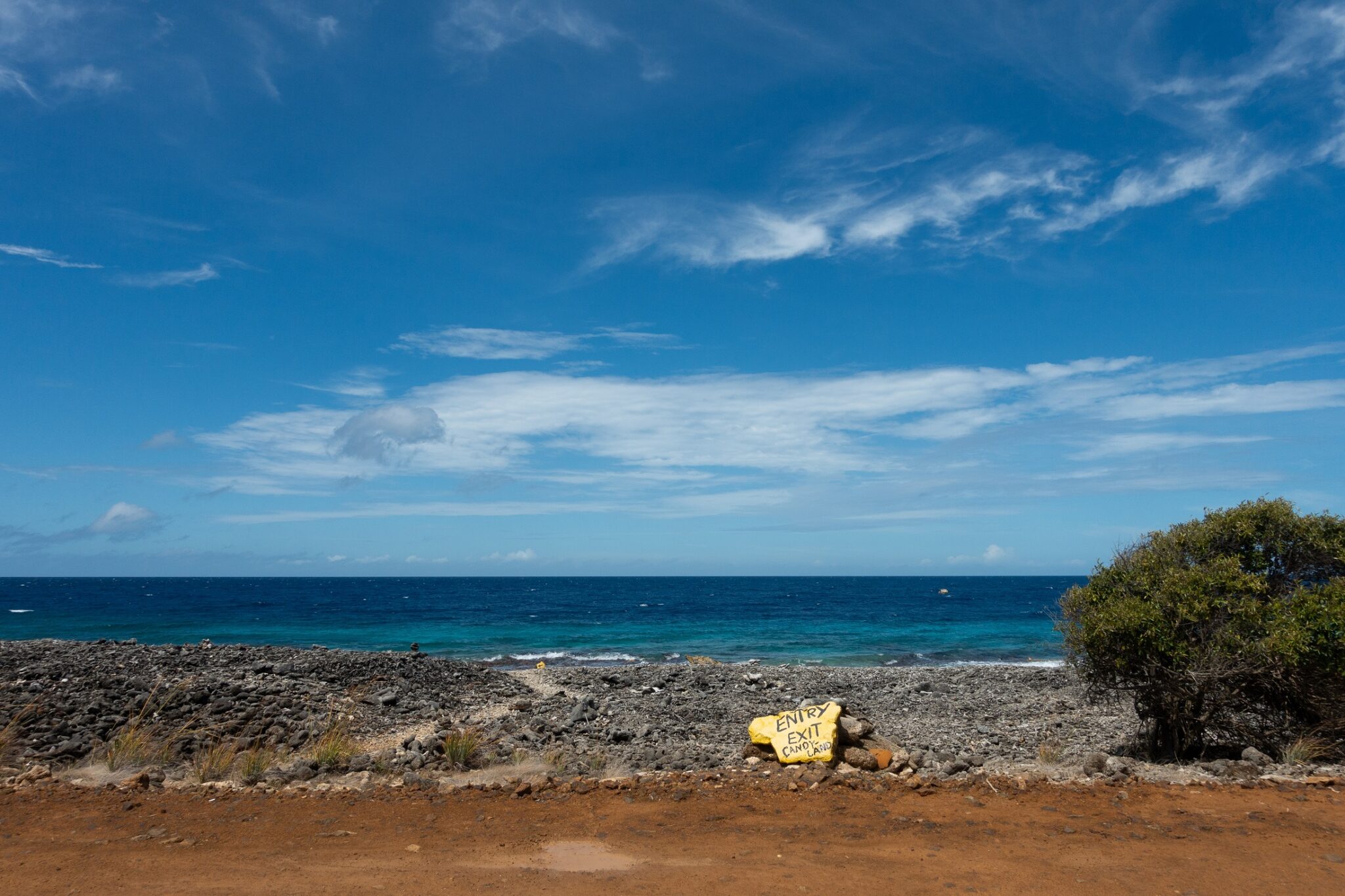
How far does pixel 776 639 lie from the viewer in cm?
4556

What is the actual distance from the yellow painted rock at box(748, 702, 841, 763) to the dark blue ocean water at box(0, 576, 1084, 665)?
821 cm

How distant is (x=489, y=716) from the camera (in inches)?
701

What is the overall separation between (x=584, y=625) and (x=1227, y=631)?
48.8 m

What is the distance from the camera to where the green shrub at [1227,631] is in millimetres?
9500

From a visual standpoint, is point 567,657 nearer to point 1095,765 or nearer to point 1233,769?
point 1095,765

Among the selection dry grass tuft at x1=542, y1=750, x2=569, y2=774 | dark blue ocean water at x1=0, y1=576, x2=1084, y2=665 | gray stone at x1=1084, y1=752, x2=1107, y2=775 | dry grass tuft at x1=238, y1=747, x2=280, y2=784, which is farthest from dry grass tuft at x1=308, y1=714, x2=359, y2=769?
dark blue ocean water at x1=0, y1=576, x2=1084, y2=665

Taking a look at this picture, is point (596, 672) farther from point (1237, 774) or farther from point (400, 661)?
point (1237, 774)

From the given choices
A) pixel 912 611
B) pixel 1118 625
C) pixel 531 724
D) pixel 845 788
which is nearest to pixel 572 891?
pixel 845 788

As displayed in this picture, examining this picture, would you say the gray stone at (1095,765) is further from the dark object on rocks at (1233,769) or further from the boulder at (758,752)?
the boulder at (758,752)

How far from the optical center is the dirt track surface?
6117mm

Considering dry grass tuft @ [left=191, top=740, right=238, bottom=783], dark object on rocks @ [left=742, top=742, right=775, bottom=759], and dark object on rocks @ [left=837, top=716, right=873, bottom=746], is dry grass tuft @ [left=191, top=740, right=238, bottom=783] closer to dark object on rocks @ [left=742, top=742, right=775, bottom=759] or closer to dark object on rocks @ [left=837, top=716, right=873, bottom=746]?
dark object on rocks @ [left=742, top=742, right=775, bottom=759]

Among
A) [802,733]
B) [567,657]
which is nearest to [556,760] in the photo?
[802,733]

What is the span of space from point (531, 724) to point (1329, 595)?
1315 centimetres

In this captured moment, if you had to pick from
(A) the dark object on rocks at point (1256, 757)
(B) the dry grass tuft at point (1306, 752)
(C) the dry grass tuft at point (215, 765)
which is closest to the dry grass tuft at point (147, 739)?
(C) the dry grass tuft at point (215, 765)
